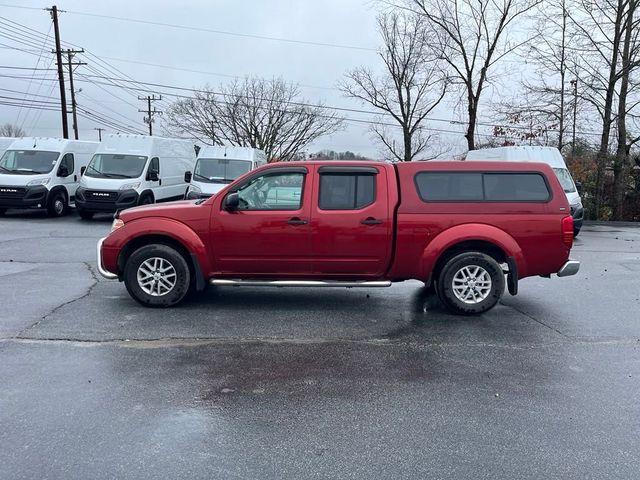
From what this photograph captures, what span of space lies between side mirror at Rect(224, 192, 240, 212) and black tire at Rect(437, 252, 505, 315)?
255 centimetres

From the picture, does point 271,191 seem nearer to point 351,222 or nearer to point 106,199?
point 351,222

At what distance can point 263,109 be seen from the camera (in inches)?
1736

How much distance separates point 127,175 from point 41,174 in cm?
299

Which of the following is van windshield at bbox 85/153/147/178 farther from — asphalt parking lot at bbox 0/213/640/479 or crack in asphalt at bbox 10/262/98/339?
asphalt parking lot at bbox 0/213/640/479

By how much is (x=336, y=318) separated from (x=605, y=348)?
9.22 ft

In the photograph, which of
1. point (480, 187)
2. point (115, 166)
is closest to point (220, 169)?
point (115, 166)

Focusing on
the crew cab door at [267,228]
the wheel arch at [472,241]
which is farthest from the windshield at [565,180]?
the crew cab door at [267,228]

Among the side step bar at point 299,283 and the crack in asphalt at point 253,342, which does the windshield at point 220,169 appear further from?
the crack in asphalt at point 253,342

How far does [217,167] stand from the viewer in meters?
17.5

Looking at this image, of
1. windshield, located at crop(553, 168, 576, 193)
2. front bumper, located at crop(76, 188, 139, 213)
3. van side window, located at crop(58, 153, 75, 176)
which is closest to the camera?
windshield, located at crop(553, 168, 576, 193)

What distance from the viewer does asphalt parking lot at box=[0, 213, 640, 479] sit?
3254 millimetres

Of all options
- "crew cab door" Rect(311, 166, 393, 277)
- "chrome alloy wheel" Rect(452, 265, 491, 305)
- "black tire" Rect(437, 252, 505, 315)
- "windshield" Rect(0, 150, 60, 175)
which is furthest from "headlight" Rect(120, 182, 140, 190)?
"chrome alloy wheel" Rect(452, 265, 491, 305)

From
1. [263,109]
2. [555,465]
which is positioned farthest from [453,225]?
[263,109]

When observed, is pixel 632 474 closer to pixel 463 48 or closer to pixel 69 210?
pixel 69 210
